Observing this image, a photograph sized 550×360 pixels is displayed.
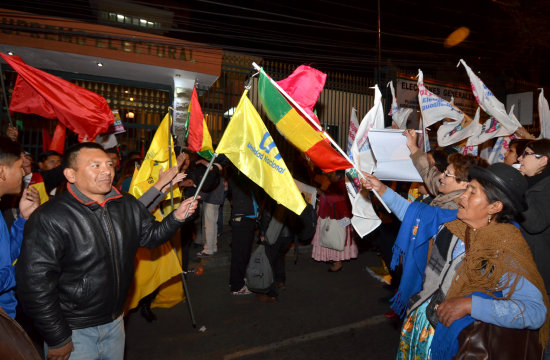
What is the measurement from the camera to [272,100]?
3.04m

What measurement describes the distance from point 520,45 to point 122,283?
60.0ft

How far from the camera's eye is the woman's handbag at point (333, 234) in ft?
23.2

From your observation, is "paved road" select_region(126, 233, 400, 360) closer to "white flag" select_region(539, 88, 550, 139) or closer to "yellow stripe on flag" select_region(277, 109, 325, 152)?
"yellow stripe on flag" select_region(277, 109, 325, 152)

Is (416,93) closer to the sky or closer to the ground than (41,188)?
closer to the sky

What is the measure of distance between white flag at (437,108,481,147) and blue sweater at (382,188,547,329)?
3792mm

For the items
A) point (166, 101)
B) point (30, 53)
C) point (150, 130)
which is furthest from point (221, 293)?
point (30, 53)

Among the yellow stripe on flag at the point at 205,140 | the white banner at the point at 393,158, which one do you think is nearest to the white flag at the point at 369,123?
the white banner at the point at 393,158

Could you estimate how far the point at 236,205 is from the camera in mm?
5762

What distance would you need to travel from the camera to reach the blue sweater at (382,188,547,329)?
1.97m

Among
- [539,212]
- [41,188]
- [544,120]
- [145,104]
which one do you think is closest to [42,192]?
[41,188]

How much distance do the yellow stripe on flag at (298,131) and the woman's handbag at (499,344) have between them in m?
1.79

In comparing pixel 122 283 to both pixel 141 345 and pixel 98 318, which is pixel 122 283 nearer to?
pixel 98 318

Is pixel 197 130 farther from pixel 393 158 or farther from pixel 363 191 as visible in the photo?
pixel 393 158

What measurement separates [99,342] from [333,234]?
5.24 meters
